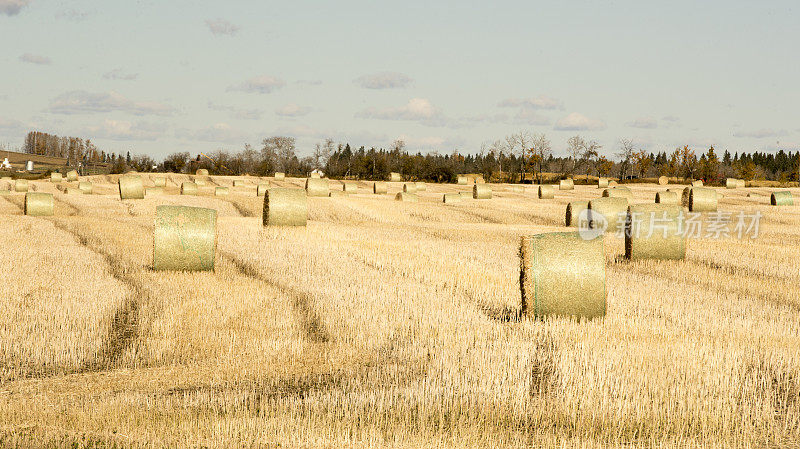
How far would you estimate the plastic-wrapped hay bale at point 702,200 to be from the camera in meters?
29.5

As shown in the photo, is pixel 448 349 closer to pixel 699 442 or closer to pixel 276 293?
pixel 699 442

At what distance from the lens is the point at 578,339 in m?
7.93

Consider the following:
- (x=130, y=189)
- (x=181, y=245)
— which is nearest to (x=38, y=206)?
(x=130, y=189)

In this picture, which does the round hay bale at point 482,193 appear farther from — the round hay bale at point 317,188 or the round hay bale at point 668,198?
the round hay bale at point 668,198

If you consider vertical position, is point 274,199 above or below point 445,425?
above

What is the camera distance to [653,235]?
14.6m

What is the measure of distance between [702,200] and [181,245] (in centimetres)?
2366

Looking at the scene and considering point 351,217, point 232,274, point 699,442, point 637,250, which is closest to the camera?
point 699,442

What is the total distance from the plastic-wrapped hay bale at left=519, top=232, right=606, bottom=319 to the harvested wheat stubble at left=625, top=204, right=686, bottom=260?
576 centimetres

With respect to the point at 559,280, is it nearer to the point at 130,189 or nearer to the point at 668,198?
the point at 668,198

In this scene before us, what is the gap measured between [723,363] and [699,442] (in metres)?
1.95

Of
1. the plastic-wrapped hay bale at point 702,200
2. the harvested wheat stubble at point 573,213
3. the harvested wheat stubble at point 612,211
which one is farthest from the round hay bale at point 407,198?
the harvested wheat stubble at point 612,211

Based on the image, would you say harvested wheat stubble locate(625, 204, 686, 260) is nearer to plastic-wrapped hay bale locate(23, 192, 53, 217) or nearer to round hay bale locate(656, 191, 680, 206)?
round hay bale locate(656, 191, 680, 206)

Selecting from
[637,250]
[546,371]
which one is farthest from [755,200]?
[546,371]
